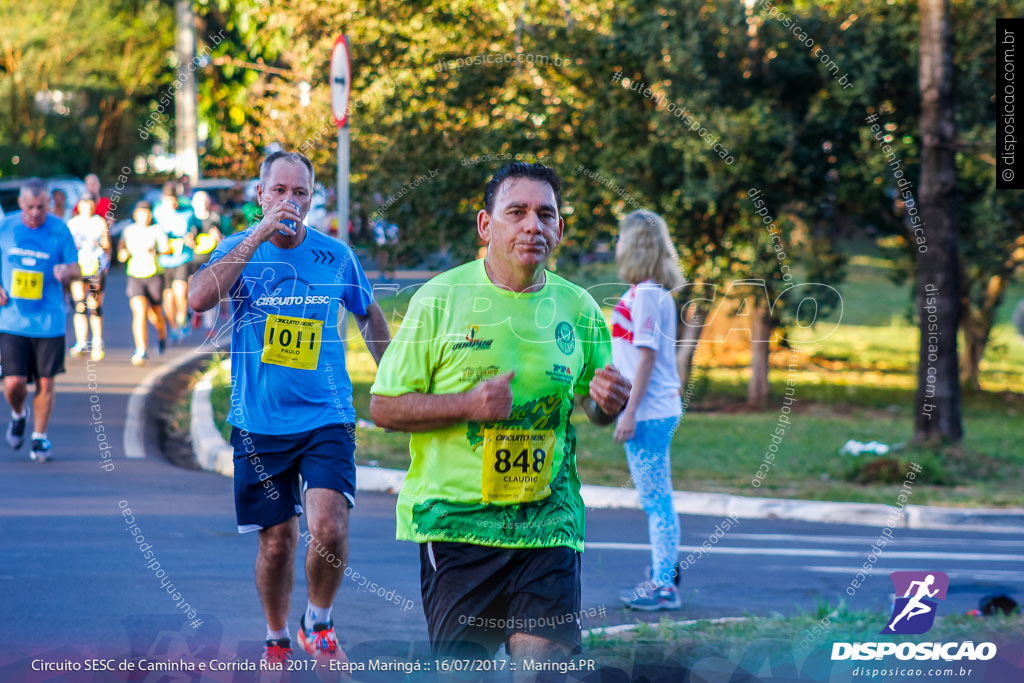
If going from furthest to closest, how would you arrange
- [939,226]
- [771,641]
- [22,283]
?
[939,226] → [22,283] → [771,641]

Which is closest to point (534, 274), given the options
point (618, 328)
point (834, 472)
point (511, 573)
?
point (511, 573)

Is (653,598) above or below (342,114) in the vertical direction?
below

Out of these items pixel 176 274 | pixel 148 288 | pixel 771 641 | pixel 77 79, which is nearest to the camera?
pixel 771 641

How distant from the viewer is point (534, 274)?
3.59m

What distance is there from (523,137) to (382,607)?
7602 mm

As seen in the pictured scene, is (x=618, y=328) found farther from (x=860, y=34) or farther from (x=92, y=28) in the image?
(x=92, y=28)

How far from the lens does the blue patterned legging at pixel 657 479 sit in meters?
6.07

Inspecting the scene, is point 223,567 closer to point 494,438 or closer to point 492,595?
point 492,595

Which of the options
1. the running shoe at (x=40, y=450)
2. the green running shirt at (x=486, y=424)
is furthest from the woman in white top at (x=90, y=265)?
the green running shirt at (x=486, y=424)

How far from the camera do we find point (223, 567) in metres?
6.60

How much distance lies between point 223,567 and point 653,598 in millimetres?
2349

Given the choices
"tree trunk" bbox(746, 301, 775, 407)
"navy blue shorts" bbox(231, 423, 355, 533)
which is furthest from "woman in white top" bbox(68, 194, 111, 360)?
"navy blue shorts" bbox(231, 423, 355, 533)

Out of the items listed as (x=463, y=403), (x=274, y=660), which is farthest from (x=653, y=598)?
(x=463, y=403)

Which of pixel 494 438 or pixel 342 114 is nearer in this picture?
pixel 494 438
